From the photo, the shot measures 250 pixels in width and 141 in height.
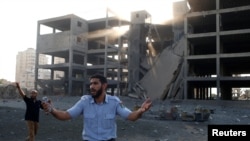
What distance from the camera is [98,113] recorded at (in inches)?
131

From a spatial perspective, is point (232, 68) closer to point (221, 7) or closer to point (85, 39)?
point (221, 7)

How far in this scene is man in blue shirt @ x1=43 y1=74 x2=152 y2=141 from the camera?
326 cm

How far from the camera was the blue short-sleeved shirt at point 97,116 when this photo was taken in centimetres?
327

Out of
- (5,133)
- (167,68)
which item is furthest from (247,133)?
(167,68)

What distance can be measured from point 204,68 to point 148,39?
8.00 metres

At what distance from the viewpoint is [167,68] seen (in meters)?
28.9

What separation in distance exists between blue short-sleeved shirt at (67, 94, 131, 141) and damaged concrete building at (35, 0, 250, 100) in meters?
24.1

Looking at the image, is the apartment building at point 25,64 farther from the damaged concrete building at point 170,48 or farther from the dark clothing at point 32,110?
the dark clothing at point 32,110

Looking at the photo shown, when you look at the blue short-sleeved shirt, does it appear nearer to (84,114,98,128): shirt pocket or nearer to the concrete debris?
(84,114,98,128): shirt pocket

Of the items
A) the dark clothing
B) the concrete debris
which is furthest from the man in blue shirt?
the concrete debris

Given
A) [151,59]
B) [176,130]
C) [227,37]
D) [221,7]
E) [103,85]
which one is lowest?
[176,130]

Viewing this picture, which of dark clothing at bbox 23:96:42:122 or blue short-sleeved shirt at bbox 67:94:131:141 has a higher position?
blue short-sleeved shirt at bbox 67:94:131:141

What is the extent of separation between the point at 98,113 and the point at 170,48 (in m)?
27.3

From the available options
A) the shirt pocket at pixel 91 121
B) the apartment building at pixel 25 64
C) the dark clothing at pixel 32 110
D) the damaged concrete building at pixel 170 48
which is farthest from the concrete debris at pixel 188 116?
the apartment building at pixel 25 64
